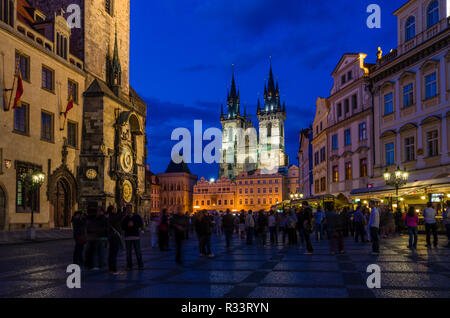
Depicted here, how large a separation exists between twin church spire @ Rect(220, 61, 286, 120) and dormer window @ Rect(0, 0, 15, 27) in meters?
148

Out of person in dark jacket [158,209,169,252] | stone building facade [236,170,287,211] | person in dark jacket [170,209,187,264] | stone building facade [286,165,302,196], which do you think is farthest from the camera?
stone building facade [286,165,302,196]

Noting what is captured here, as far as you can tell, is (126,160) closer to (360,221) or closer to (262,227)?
(262,227)

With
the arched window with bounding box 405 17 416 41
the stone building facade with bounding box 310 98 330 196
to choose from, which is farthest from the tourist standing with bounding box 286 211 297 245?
the stone building facade with bounding box 310 98 330 196

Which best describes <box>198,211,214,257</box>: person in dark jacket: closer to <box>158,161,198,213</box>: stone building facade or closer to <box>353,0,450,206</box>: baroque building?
<box>353,0,450,206</box>: baroque building

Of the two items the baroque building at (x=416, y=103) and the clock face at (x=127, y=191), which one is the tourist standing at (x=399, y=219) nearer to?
the baroque building at (x=416, y=103)

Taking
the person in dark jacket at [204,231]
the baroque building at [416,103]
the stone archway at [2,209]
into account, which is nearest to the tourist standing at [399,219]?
the baroque building at [416,103]

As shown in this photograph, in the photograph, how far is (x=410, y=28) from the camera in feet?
104

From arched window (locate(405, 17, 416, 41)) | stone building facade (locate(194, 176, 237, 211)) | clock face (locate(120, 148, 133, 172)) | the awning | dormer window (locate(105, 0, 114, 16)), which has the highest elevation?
dormer window (locate(105, 0, 114, 16))

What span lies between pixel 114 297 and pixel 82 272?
13.6ft

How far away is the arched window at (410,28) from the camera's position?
3122 cm

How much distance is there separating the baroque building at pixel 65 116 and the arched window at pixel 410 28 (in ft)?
69.5

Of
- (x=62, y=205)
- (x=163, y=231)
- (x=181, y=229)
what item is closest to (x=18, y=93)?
(x=62, y=205)

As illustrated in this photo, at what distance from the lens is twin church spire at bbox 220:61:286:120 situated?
171750 mm

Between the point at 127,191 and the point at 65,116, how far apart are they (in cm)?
859
